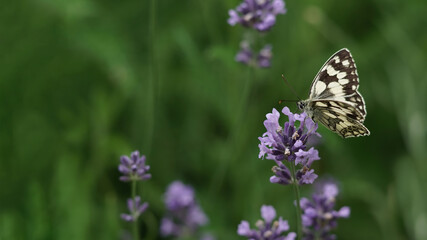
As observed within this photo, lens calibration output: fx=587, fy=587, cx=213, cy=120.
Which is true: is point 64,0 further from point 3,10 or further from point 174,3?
point 174,3

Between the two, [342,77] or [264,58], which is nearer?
[342,77]

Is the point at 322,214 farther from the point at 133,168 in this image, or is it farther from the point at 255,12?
the point at 255,12

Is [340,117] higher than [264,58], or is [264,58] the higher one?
[264,58]

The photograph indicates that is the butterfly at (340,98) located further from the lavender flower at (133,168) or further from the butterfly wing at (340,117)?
the lavender flower at (133,168)

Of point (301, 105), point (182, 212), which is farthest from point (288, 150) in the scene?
point (182, 212)

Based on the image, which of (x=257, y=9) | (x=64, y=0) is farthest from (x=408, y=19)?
(x=64, y=0)

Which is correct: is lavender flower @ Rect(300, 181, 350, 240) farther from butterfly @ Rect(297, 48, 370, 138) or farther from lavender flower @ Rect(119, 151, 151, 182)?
lavender flower @ Rect(119, 151, 151, 182)
